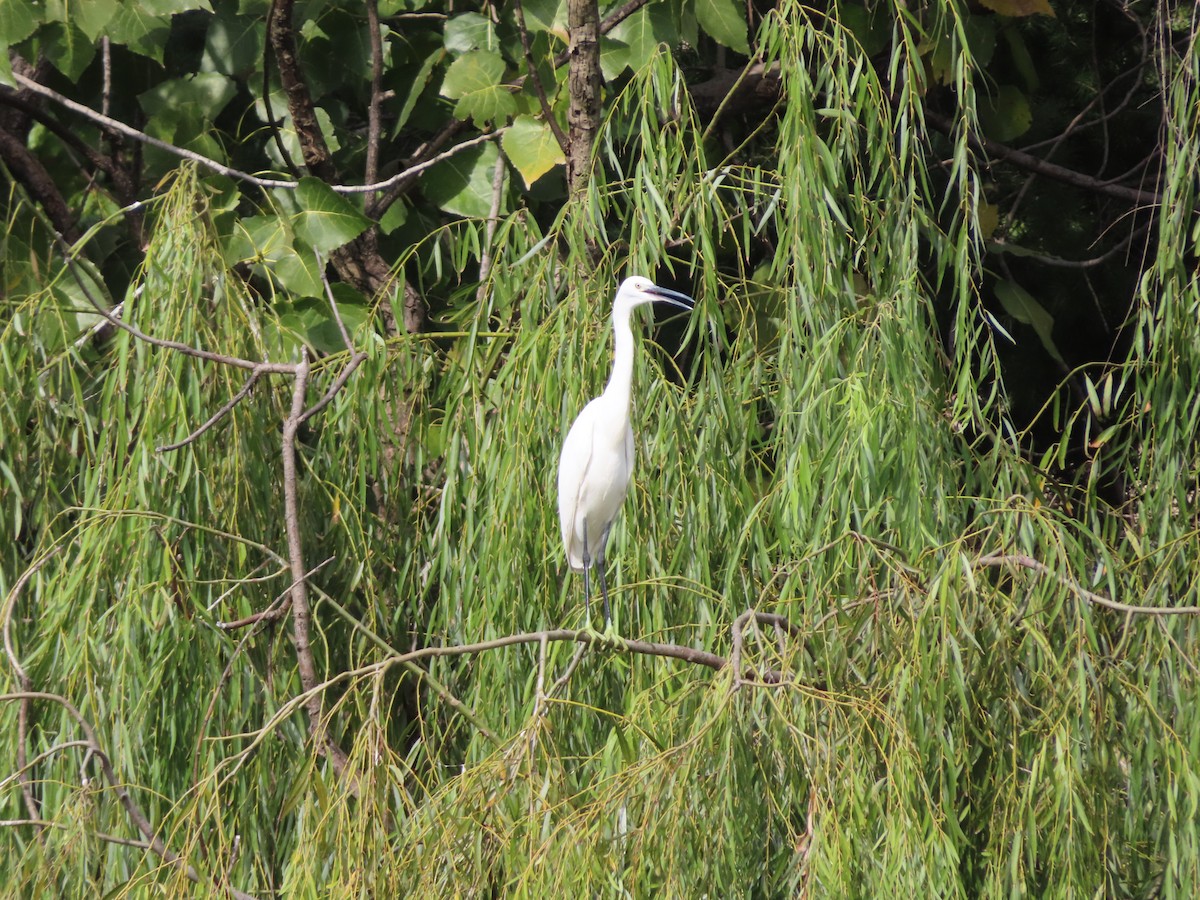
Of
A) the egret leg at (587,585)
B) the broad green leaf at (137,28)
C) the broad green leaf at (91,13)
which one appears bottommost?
the egret leg at (587,585)

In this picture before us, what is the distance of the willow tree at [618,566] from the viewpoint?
1627mm

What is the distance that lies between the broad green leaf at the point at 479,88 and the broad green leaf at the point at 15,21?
2.89 ft

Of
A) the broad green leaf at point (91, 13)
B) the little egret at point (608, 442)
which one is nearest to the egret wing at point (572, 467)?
the little egret at point (608, 442)

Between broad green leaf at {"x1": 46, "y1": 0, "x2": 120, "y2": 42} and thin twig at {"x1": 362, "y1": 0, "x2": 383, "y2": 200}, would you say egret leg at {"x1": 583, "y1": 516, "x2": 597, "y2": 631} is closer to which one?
thin twig at {"x1": 362, "y1": 0, "x2": 383, "y2": 200}

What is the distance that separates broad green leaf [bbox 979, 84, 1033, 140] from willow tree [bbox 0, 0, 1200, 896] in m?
0.54

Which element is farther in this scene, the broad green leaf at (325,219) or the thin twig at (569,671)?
the broad green leaf at (325,219)

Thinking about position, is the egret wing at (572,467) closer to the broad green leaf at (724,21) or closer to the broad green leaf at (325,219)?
the broad green leaf at (325,219)

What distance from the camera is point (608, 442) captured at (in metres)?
2.31

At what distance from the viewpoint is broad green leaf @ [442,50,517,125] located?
3098 mm

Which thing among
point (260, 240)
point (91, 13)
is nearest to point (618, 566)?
point (260, 240)

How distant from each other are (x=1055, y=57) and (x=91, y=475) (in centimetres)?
300

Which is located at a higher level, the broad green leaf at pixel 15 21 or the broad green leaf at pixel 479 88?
the broad green leaf at pixel 15 21

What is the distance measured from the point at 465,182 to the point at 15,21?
1.01 m

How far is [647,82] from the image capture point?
7.89 ft
